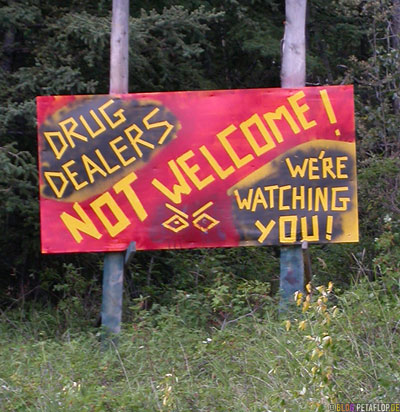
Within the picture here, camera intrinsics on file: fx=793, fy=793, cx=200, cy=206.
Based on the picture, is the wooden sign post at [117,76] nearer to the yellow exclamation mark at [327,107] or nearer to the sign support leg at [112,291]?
the sign support leg at [112,291]

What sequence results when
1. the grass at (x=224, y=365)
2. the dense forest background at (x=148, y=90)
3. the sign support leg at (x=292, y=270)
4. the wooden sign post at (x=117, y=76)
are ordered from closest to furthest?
the grass at (x=224, y=365)
the wooden sign post at (x=117, y=76)
the sign support leg at (x=292, y=270)
the dense forest background at (x=148, y=90)

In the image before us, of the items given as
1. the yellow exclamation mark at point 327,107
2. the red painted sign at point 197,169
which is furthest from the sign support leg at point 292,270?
the yellow exclamation mark at point 327,107

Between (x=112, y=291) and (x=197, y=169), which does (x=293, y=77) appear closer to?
(x=197, y=169)

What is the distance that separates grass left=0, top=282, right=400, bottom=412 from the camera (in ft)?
17.8

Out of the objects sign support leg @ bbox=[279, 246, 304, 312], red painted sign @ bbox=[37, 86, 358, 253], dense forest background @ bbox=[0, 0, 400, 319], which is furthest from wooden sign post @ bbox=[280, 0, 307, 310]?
dense forest background @ bbox=[0, 0, 400, 319]

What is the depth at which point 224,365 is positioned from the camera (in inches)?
265

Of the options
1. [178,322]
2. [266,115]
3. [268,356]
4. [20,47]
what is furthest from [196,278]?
[20,47]

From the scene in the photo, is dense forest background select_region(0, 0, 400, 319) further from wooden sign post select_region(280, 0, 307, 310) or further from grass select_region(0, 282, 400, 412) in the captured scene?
grass select_region(0, 282, 400, 412)

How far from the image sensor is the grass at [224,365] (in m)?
5.42

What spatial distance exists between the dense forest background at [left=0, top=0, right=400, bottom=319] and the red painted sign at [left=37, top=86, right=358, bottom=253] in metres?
0.72

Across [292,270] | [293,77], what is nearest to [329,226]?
[292,270]

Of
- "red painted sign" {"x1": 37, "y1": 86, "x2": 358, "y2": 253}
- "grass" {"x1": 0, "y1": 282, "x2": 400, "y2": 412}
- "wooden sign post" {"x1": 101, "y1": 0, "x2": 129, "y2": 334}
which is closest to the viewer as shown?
"grass" {"x1": 0, "y1": 282, "x2": 400, "y2": 412}

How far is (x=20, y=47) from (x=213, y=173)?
12.6 feet

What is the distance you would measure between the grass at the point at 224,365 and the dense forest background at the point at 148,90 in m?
1.29
